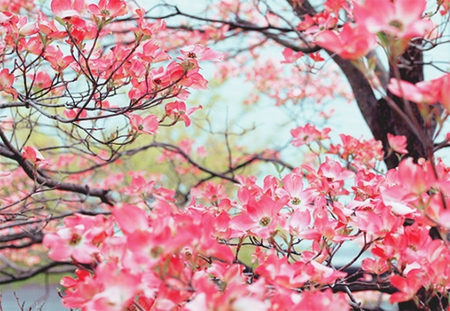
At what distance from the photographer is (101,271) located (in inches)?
22.3

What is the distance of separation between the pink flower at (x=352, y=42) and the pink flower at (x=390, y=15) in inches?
0.5

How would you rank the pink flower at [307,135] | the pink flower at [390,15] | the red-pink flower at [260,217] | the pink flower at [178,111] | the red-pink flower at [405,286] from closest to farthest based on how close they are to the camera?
the pink flower at [390,15] < the red-pink flower at [405,286] < the red-pink flower at [260,217] < the pink flower at [178,111] < the pink flower at [307,135]

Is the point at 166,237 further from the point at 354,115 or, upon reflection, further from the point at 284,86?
the point at 354,115

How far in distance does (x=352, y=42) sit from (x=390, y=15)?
2.3 inches

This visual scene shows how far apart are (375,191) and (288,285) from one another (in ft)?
1.61

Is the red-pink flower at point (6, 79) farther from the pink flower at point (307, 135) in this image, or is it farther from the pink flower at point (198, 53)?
the pink flower at point (307, 135)

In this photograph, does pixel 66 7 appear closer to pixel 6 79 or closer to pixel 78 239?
pixel 6 79

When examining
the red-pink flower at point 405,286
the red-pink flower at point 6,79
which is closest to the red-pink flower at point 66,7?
the red-pink flower at point 6,79

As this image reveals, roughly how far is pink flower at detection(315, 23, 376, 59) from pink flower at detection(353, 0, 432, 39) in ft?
0.04

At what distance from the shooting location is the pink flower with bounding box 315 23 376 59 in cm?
58

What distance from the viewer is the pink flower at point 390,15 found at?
57cm

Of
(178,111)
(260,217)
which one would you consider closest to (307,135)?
(178,111)

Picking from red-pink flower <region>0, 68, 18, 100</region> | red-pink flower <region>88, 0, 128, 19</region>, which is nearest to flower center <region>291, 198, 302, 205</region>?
red-pink flower <region>88, 0, 128, 19</region>

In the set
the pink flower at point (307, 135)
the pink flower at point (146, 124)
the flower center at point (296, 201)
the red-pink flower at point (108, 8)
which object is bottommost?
the flower center at point (296, 201)
